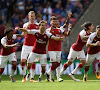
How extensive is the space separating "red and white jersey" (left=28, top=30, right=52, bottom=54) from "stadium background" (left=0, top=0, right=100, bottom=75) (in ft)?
20.2

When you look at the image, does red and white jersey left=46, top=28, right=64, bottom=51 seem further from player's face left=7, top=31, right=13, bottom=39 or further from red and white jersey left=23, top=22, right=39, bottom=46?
player's face left=7, top=31, right=13, bottom=39

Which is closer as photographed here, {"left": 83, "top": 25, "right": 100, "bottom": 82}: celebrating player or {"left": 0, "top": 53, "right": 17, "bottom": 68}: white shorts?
{"left": 83, "top": 25, "right": 100, "bottom": 82}: celebrating player

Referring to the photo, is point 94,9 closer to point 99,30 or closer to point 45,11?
point 45,11

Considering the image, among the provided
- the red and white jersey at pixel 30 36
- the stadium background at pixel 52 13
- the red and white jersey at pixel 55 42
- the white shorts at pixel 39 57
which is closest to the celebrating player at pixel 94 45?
the red and white jersey at pixel 55 42

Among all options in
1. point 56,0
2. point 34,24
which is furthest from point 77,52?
point 56,0

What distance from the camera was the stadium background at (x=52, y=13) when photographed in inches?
864

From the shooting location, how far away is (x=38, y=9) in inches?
961

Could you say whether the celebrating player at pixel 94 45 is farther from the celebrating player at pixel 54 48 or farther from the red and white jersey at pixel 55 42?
the red and white jersey at pixel 55 42

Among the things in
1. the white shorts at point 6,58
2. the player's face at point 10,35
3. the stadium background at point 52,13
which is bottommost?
the white shorts at point 6,58

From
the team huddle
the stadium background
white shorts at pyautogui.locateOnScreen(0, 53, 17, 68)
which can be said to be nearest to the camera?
the team huddle

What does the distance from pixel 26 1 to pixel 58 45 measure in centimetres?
1098

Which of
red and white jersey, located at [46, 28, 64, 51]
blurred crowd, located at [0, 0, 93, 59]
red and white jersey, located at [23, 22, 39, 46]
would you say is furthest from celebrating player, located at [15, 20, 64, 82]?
blurred crowd, located at [0, 0, 93, 59]

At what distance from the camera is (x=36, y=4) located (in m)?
24.8

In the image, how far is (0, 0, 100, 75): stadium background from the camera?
21.9m
